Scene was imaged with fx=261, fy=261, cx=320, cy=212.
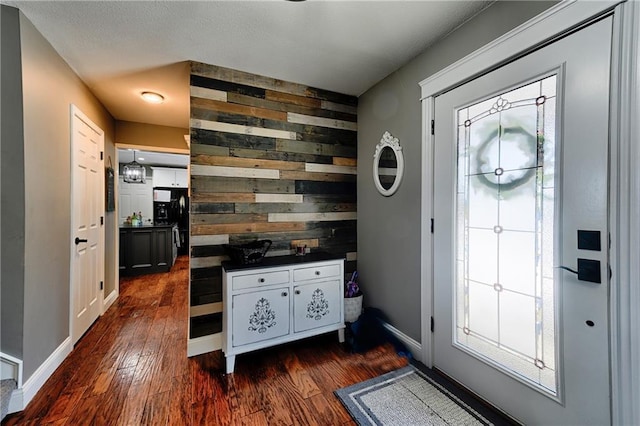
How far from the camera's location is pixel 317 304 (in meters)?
2.33

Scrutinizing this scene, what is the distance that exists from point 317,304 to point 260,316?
0.51 meters

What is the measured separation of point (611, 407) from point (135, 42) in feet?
11.7

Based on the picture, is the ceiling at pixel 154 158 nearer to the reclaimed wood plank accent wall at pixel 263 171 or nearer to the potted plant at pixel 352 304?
the reclaimed wood plank accent wall at pixel 263 171

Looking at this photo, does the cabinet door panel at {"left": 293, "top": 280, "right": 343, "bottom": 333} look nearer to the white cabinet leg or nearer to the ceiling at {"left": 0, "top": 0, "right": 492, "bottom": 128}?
the white cabinet leg

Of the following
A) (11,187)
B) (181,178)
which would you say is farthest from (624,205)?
(181,178)

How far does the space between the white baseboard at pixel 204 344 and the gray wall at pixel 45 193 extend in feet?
3.17

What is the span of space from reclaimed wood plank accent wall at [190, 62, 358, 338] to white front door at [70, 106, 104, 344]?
1136 mm

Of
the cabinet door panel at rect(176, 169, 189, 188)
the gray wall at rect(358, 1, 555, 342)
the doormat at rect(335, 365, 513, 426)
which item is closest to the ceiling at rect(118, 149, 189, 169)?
the cabinet door panel at rect(176, 169, 189, 188)

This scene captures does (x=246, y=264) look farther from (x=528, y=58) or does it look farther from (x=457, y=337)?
(x=528, y=58)

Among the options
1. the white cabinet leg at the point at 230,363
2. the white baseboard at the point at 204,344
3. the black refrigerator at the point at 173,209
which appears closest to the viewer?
the white cabinet leg at the point at 230,363

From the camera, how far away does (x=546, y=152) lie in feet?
4.53

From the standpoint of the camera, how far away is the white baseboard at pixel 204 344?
225cm

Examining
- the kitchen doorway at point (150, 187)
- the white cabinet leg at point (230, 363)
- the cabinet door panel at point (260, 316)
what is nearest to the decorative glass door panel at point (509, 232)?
the cabinet door panel at point (260, 316)

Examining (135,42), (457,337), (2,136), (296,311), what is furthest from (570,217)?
(2,136)
